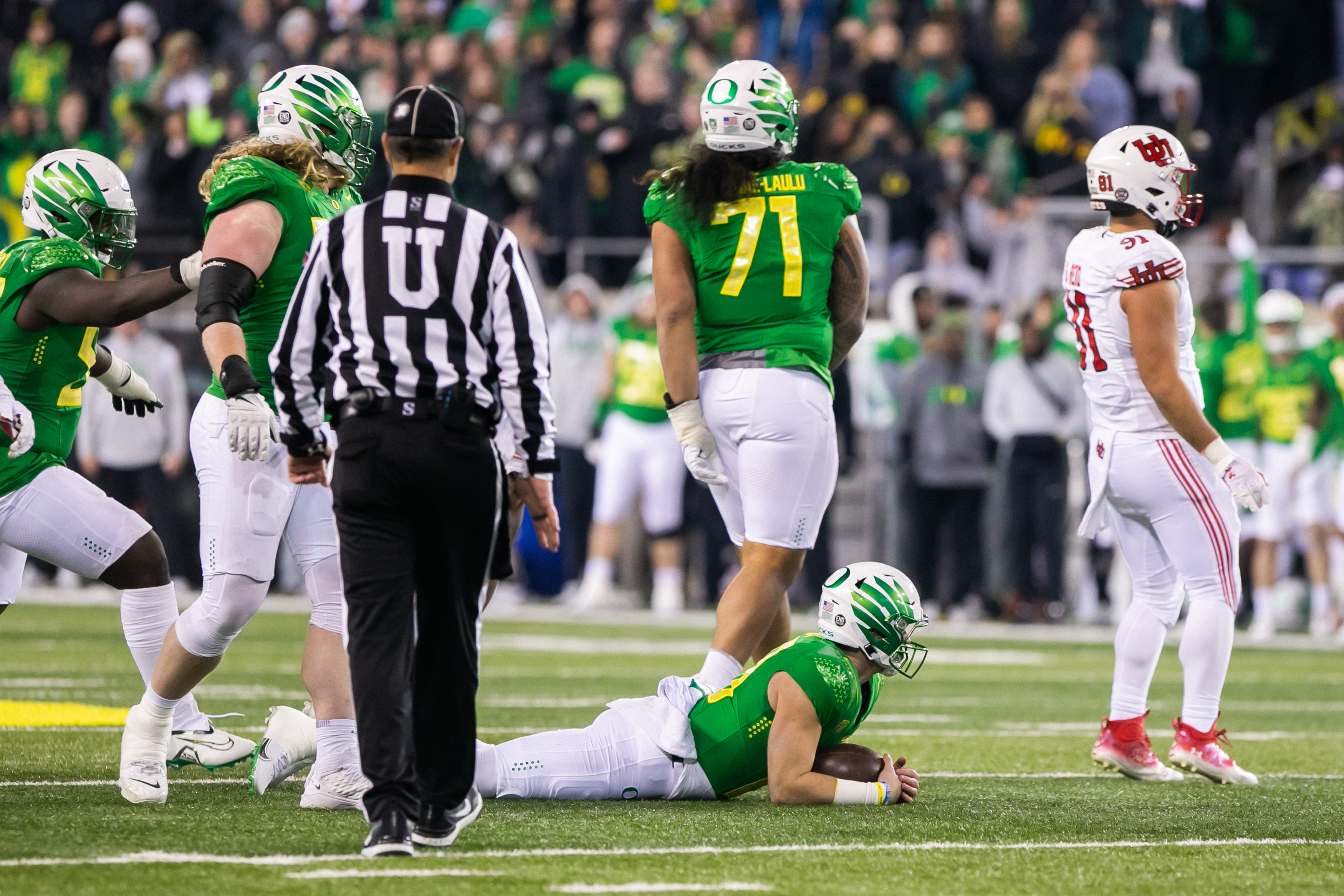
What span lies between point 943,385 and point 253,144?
9.50 meters

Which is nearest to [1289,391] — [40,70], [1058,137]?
[1058,137]

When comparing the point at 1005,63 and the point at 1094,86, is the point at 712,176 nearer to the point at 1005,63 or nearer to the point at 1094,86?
the point at 1094,86

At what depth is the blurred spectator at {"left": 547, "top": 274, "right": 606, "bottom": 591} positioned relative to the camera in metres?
15.2

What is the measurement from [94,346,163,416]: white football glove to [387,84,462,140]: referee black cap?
84.0 inches

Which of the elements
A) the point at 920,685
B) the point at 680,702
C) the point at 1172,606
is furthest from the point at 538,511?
the point at 920,685

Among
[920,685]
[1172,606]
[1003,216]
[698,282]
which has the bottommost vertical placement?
[920,685]

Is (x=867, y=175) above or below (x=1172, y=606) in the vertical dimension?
above

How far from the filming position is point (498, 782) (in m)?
5.42

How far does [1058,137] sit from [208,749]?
39.5 feet

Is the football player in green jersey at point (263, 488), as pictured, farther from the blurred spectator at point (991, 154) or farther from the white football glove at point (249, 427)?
the blurred spectator at point (991, 154)

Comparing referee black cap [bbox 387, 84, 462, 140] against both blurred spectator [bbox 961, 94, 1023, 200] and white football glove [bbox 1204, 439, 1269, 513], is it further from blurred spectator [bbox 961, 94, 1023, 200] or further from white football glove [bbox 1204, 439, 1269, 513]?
blurred spectator [bbox 961, 94, 1023, 200]

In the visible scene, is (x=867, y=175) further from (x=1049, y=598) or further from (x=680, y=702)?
(x=680, y=702)

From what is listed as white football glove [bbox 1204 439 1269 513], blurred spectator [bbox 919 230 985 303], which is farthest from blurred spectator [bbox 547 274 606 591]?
white football glove [bbox 1204 439 1269 513]

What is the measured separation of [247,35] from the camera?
1791 centimetres
